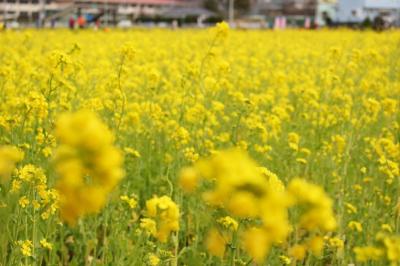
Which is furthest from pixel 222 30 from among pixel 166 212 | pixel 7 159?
pixel 7 159

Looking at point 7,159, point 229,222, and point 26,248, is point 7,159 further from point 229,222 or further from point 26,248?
point 26,248

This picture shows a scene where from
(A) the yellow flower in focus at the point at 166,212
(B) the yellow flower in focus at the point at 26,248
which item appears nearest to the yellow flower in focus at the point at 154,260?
(B) the yellow flower in focus at the point at 26,248

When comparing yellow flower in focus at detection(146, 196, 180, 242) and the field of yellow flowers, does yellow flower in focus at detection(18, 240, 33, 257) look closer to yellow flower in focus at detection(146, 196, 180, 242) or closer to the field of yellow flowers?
the field of yellow flowers

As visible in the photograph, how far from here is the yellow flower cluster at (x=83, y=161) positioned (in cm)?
64

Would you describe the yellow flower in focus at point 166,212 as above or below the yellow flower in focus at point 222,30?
below

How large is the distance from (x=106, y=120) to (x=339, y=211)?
161 cm

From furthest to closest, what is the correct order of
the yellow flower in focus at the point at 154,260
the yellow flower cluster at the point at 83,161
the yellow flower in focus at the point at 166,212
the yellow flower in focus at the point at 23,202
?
the yellow flower in focus at the point at 23,202 → the yellow flower in focus at the point at 154,260 → the yellow flower in focus at the point at 166,212 → the yellow flower cluster at the point at 83,161

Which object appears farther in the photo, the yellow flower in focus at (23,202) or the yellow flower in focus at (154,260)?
the yellow flower in focus at (23,202)

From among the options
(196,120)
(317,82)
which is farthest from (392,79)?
(196,120)

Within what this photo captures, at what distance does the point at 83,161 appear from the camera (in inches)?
26.0

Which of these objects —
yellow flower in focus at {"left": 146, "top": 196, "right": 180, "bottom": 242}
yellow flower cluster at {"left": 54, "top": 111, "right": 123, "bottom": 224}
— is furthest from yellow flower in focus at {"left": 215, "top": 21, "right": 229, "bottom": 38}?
yellow flower cluster at {"left": 54, "top": 111, "right": 123, "bottom": 224}

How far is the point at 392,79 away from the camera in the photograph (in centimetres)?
790

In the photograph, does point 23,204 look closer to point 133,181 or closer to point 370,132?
point 133,181

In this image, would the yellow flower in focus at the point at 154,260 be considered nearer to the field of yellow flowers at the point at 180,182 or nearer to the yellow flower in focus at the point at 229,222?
the field of yellow flowers at the point at 180,182
